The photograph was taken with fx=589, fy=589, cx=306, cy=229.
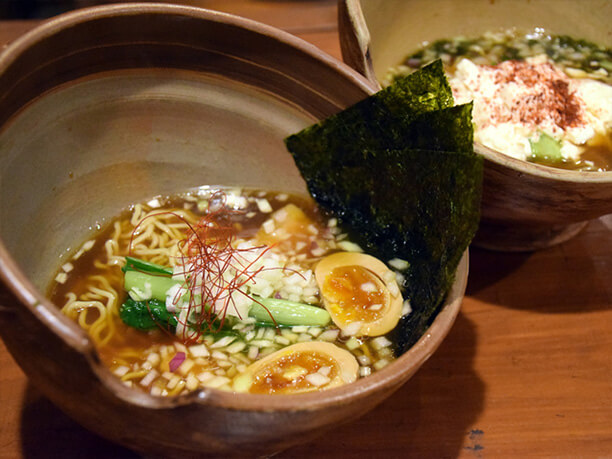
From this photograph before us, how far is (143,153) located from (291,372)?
0.86 m

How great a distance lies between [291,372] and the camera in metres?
1.30

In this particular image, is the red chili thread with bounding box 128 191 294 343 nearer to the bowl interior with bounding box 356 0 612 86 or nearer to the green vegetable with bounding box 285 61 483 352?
the green vegetable with bounding box 285 61 483 352

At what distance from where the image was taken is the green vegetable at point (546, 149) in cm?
188

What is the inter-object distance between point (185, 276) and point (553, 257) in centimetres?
117

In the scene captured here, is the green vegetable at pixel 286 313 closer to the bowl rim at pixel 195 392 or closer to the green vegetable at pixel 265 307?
the green vegetable at pixel 265 307

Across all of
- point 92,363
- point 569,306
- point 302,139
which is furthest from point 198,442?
point 569,306

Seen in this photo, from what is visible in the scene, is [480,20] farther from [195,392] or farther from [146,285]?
[195,392]

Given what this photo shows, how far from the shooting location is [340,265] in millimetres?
1585

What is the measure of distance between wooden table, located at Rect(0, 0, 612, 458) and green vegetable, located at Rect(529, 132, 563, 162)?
11.5 inches

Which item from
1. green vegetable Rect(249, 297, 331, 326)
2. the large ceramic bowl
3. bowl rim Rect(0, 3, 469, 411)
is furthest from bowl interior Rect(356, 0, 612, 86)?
bowl rim Rect(0, 3, 469, 411)

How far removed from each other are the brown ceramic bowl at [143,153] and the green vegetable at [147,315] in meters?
0.25

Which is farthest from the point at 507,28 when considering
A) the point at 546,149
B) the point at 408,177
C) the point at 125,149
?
the point at 125,149

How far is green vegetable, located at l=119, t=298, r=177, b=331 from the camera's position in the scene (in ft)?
4.81

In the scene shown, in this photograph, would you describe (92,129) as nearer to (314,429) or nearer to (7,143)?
(7,143)
